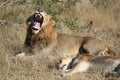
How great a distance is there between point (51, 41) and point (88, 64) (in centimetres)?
168

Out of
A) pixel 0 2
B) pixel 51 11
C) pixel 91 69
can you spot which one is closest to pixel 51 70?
pixel 91 69

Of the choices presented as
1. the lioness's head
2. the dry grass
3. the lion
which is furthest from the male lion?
the lion

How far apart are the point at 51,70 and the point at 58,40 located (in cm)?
177

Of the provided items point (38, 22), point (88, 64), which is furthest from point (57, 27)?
point (88, 64)

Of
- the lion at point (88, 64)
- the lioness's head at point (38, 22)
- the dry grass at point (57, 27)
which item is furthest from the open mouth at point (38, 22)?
the lion at point (88, 64)

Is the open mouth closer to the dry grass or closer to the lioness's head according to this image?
the lioness's head

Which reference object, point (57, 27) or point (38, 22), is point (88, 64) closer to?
point (38, 22)

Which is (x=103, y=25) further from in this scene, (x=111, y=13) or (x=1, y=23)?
(x=1, y=23)

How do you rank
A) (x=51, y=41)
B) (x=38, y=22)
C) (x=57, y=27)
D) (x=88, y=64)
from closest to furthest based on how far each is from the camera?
(x=88, y=64), (x=38, y=22), (x=51, y=41), (x=57, y=27)

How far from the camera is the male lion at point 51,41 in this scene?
27.8 feet

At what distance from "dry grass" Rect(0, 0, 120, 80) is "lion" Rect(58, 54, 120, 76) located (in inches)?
6.0

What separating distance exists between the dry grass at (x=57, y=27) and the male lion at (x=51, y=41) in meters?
0.38

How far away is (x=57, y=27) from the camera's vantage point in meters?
10.5

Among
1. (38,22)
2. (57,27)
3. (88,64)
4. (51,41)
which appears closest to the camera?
(88,64)
